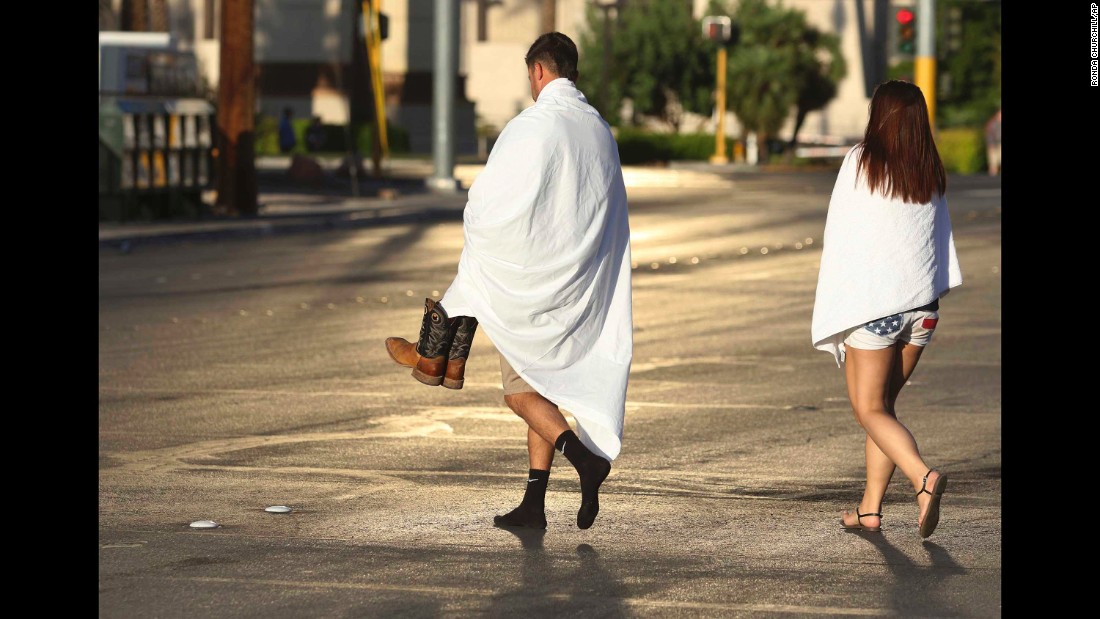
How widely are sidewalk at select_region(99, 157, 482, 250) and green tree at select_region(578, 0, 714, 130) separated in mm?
14428

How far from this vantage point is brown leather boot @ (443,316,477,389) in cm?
779

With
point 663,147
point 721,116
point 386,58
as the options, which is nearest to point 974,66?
point 663,147

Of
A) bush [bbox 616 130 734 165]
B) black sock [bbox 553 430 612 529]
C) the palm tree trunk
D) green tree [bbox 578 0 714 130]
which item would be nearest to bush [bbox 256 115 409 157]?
green tree [bbox 578 0 714 130]

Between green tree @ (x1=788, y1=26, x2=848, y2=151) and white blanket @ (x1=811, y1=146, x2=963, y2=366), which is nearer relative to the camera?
white blanket @ (x1=811, y1=146, x2=963, y2=366)

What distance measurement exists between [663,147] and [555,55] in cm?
4377

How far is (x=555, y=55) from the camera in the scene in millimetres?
7703

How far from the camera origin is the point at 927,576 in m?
6.81

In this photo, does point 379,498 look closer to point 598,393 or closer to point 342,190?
point 598,393

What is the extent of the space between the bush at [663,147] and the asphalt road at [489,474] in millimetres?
32698

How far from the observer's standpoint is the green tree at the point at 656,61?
5666 centimetres

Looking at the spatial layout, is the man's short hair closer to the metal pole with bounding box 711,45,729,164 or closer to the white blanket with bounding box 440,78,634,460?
the white blanket with bounding box 440,78,634,460

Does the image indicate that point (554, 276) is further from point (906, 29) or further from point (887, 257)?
point (906, 29)

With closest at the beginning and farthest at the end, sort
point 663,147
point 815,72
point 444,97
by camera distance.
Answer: point 444,97 → point 663,147 → point 815,72

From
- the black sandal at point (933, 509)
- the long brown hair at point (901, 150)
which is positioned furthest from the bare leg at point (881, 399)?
the long brown hair at point (901, 150)
